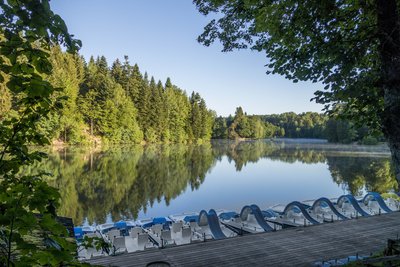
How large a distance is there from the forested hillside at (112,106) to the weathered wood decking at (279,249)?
3432 cm

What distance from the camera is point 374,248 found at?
26.3 feet

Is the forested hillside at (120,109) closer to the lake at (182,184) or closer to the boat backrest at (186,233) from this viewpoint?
the lake at (182,184)

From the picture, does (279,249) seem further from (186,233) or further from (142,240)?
(142,240)

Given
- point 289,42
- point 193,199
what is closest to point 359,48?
point 289,42

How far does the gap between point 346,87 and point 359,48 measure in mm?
731

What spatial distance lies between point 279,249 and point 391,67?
18.8ft

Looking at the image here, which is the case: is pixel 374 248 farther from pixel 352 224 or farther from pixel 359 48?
pixel 359 48

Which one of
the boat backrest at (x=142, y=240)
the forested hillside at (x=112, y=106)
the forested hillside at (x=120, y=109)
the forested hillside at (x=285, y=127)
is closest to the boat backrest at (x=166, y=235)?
the boat backrest at (x=142, y=240)

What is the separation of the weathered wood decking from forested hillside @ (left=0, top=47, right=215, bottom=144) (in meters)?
34.3

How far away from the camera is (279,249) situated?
7.96m

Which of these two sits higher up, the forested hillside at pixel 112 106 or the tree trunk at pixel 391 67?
the forested hillside at pixel 112 106

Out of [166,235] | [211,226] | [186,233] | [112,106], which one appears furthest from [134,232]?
[112,106]

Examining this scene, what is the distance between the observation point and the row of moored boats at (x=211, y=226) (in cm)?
892

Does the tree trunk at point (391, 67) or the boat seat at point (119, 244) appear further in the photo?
the boat seat at point (119, 244)
